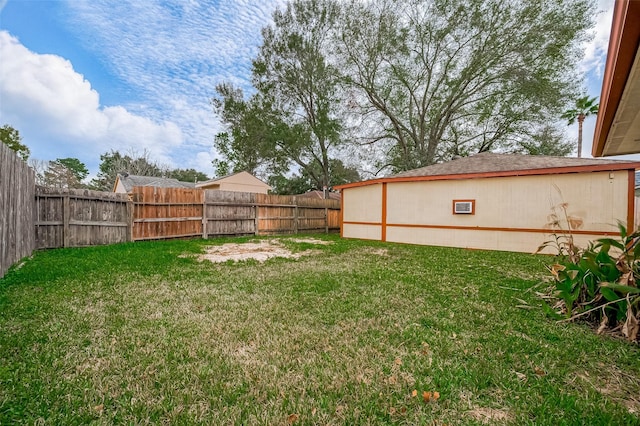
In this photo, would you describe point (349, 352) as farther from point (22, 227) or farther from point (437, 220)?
point (437, 220)

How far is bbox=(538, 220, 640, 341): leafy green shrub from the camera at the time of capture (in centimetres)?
238

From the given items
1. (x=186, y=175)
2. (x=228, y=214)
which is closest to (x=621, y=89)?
(x=228, y=214)

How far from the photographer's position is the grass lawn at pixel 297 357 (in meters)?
1.41

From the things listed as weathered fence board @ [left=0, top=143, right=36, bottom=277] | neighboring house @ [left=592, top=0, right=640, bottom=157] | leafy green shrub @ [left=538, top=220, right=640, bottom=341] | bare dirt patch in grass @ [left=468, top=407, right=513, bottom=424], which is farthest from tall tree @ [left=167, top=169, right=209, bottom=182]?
bare dirt patch in grass @ [left=468, top=407, right=513, bottom=424]

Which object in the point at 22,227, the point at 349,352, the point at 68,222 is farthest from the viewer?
the point at 68,222

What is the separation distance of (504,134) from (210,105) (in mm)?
19083

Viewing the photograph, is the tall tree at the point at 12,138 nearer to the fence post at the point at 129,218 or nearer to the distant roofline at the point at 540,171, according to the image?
the fence post at the point at 129,218

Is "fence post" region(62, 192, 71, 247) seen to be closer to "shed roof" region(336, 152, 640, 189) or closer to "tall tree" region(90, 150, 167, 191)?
"shed roof" region(336, 152, 640, 189)

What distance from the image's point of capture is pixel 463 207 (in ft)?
26.5

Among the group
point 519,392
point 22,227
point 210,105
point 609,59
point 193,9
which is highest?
point 210,105

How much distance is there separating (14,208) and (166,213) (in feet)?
13.6

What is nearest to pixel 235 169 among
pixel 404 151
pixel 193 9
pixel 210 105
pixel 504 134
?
pixel 210 105

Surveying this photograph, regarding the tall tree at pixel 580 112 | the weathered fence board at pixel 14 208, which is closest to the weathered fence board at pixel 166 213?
the weathered fence board at pixel 14 208

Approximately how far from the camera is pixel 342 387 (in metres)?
1.58
